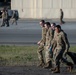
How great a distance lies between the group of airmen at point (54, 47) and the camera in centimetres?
1531

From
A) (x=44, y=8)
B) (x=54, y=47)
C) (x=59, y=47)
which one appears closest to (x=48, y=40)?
(x=54, y=47)

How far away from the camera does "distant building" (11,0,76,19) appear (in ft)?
201

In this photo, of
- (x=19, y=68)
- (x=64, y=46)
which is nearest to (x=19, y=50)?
(x=19, y=68)

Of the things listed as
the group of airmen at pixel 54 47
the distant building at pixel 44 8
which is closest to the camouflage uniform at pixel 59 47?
the group of airmen at pixel 54 47

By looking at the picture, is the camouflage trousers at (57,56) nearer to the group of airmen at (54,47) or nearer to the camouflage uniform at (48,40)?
the group of airmen at (54,47)

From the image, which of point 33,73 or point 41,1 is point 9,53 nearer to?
point 33,73

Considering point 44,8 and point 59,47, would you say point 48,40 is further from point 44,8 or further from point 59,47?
point 44,8

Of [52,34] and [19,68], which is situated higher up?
[52,34]

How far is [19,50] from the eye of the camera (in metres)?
21.6

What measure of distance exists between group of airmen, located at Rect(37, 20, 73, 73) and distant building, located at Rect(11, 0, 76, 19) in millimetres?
43841

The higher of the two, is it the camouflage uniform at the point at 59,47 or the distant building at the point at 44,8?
the camouflage uniform at the point at 59,47

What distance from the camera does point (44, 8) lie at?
61.6 metres

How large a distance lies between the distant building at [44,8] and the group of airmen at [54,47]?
43841 mm

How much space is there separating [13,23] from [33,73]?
27766 millimetres
